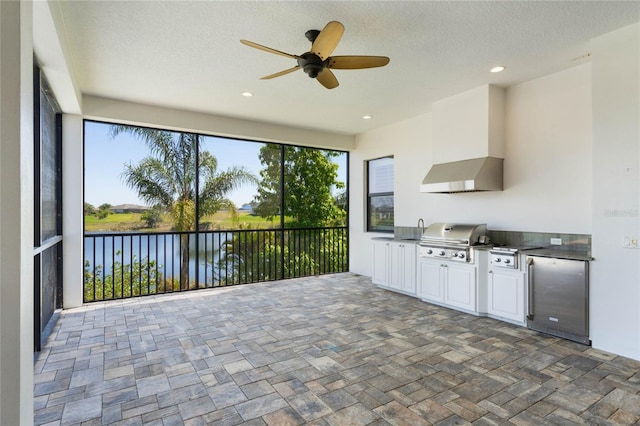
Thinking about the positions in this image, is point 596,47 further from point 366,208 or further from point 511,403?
point 366,208

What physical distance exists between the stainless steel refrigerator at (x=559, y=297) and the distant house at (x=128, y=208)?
19.8 ft

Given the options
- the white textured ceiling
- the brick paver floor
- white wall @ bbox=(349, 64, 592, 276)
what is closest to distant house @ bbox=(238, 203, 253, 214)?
the white textured ceiling

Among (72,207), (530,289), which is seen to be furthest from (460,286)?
(72,207)

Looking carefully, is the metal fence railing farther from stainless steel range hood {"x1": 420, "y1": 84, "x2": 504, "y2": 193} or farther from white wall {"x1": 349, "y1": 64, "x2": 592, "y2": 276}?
stainless steel range hood {"x1": 420, "y1": 84, "x2": 504, "y2": 193}

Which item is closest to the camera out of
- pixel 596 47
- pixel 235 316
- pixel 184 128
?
pixel 596 47

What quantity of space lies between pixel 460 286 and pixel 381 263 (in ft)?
4.88

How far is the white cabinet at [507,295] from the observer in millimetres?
3605

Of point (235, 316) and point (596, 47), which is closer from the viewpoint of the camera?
point (596, 47)

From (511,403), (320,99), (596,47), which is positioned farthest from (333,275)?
(596,47)

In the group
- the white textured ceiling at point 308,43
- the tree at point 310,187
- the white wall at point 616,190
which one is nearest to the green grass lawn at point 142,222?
the tree at point 310,187

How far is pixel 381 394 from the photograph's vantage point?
2283mm

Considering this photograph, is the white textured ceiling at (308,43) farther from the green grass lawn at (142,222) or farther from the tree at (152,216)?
the tree at (152,216)

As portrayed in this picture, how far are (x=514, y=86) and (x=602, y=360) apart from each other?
3.11 metres

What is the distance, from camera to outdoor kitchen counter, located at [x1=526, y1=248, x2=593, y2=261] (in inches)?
124
